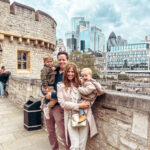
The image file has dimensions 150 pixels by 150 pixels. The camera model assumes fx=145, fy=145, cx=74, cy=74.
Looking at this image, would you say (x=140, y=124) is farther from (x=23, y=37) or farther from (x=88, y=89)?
(x=23, y=37)

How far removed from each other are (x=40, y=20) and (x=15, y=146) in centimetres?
1153

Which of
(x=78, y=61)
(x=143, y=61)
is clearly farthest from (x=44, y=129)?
(x=143, y=61)

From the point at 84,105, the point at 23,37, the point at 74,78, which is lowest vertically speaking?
the point at 84,105

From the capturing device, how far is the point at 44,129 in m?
3.79

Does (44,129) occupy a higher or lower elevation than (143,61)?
lower

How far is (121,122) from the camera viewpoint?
2.04 m

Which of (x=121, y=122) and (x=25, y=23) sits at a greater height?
(x=25, y=23)

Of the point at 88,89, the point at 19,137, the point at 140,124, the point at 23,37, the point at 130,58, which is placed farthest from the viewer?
the point at 130,58

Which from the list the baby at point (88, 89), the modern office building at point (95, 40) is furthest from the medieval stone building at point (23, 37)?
the modern office building at point (95, 40)

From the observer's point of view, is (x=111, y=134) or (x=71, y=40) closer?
(x=111, y=134)

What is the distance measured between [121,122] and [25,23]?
38.2 ft

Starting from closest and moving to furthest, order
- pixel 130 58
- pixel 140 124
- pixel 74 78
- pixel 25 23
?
pixel 140 124, pixel 74 78, pixel 25 23, pixel 130 58

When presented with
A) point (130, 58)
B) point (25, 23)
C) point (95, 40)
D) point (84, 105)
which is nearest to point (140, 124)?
point (84, 105)

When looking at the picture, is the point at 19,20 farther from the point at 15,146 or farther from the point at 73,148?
the point at 73,148
